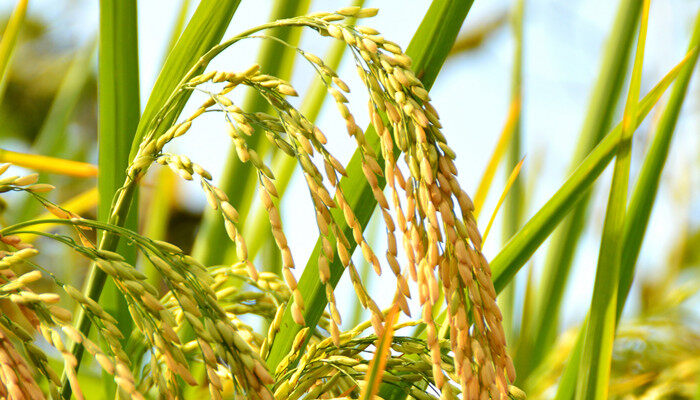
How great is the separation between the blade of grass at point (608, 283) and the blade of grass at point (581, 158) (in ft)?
1.29

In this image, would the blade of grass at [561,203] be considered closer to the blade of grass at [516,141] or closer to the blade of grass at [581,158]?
the blade of grass at [581,158]

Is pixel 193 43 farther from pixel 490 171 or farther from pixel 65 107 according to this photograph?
pixel 65 107

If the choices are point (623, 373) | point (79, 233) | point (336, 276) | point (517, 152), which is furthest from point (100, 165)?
point (623, 373)

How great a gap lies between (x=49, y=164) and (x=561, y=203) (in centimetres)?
60

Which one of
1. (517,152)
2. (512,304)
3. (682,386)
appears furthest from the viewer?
(517,152)

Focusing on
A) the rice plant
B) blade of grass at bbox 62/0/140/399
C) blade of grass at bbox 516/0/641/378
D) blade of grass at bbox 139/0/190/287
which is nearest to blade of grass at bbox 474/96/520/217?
the rice plant

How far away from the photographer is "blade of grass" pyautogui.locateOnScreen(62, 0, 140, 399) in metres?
0.62

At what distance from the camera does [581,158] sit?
37.3 inches

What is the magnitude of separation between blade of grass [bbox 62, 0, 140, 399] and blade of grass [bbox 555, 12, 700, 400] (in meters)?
0.46

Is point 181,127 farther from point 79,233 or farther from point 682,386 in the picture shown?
point 682,386

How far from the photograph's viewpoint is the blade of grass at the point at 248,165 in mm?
853

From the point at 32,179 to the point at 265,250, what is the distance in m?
0.69

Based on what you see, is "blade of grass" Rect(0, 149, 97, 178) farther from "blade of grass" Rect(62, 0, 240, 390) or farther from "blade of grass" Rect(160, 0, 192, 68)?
"blade of grass" Rect(160, 0, 192, 68)

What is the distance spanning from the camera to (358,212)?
610 mm
